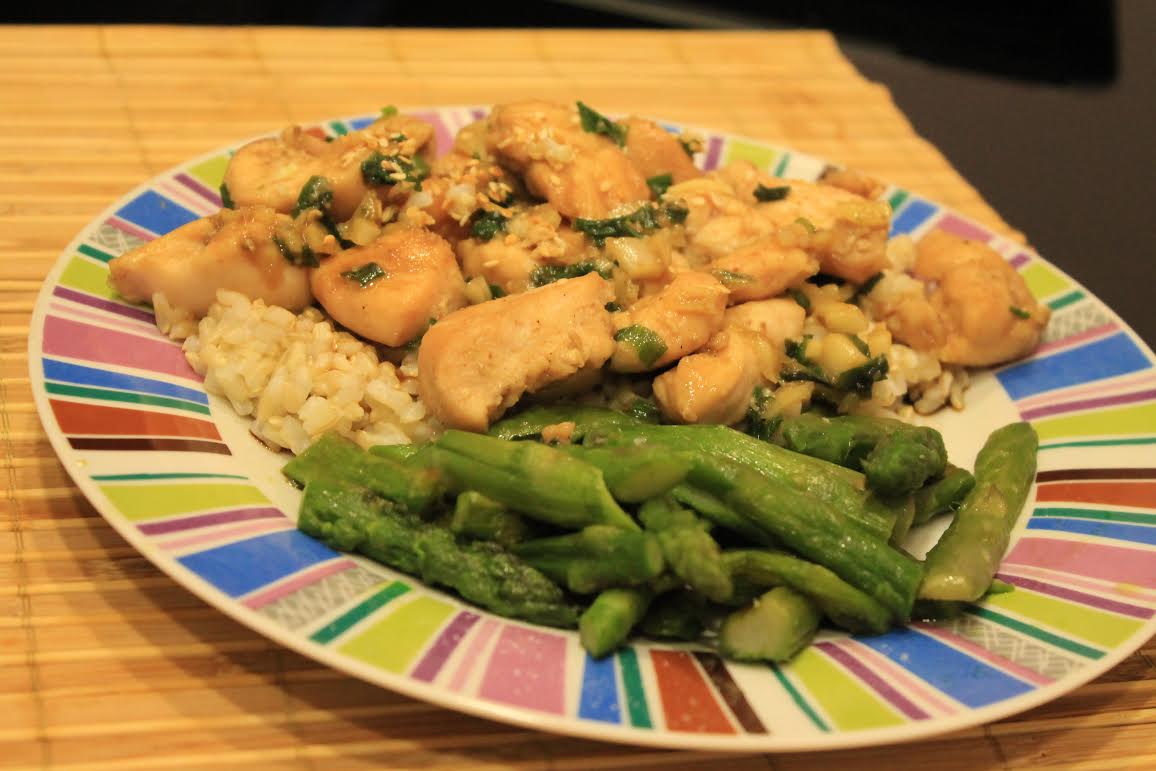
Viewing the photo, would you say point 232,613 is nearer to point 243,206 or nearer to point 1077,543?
point 243,206

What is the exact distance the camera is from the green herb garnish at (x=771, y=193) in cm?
368

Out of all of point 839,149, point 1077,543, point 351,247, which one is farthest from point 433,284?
point 839,149

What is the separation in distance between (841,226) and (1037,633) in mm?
1541

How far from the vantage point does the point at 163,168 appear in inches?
170

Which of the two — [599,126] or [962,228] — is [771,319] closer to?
[599,126]

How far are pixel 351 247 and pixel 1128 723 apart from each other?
→ 8.09 feet

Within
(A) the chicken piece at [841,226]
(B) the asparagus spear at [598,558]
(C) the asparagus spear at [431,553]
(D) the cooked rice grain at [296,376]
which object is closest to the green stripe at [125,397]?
(D) the cooked rice grain at [296,376]

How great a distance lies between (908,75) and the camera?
662cm

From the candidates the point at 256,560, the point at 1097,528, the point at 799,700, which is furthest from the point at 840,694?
the point at 256,560

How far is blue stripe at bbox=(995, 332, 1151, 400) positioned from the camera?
358cm

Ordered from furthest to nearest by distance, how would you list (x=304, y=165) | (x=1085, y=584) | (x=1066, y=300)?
(x=1066, y=300) → (x=304, y=165) → (x=1085, y=584)

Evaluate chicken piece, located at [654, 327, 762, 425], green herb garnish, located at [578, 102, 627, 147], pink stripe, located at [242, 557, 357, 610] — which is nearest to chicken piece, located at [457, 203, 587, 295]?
green herb garnish, located at [578, 102, 627, 147]

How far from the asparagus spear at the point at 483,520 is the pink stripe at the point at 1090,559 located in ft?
4.44

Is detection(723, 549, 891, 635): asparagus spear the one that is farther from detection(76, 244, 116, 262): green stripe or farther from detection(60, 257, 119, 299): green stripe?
detection(76, 244, 116, 262): green stripe
